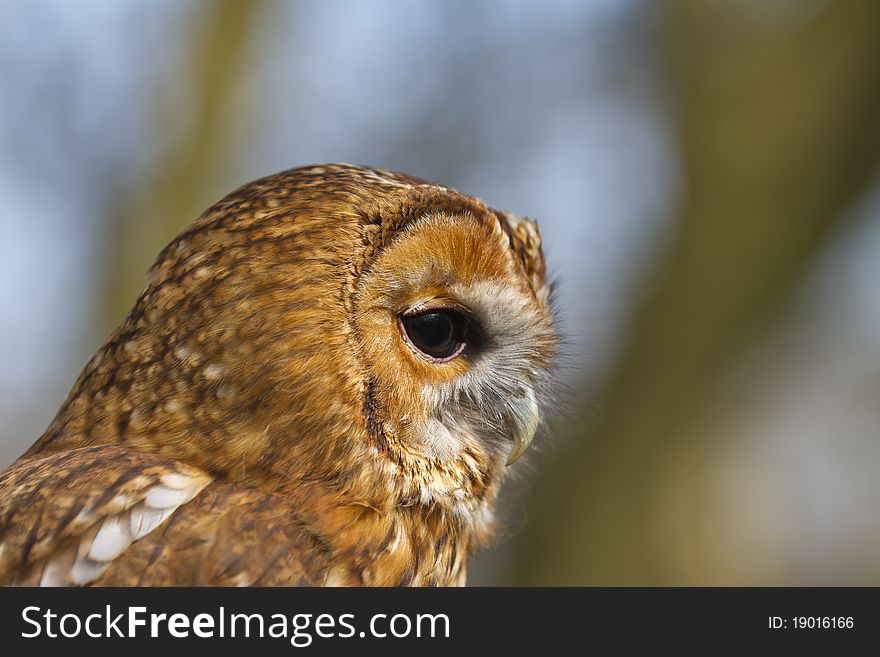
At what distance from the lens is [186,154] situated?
5926mm

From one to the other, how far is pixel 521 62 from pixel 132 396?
612 cm

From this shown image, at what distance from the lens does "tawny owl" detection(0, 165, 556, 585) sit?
158cm

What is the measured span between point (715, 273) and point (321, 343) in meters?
3.88

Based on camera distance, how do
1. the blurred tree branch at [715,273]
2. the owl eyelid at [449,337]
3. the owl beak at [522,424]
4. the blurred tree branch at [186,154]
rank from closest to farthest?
the owl eyelid at [449,337] → the owl beak at [522,424] → the blurred tree branch at [715,273] → the blurred tree branch at [186,154]

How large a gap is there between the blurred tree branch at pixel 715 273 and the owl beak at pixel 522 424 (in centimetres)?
300

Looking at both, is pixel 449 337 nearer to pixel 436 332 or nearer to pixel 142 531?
pixel 436 332

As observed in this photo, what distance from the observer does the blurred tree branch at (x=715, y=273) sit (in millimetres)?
4949

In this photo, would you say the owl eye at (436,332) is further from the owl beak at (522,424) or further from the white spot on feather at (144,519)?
the white spot on feather at (144,519)

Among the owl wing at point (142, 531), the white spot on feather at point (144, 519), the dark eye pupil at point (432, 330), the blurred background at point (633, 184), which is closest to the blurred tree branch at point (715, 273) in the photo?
the blurred background at point (633, 184)

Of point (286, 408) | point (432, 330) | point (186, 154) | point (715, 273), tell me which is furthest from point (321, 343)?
point (186, 154)

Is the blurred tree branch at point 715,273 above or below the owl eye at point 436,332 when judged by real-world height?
above

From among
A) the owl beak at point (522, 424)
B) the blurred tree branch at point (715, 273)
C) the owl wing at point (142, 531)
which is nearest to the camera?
the owl wing at point (142, 531)

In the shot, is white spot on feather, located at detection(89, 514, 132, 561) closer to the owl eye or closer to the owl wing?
the owl wing
